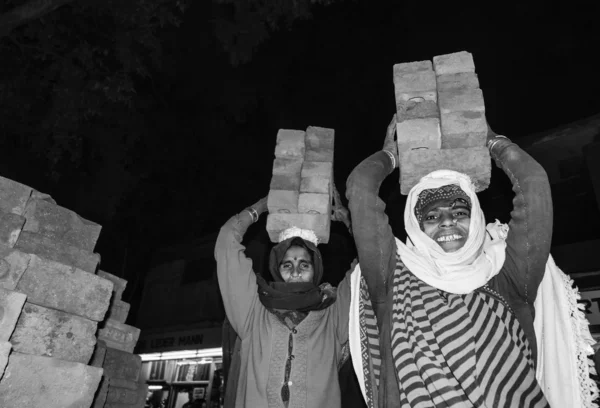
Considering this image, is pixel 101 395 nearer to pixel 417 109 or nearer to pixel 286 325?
pixel 286 325

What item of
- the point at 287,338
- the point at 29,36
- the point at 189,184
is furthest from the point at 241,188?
the point at 287,338

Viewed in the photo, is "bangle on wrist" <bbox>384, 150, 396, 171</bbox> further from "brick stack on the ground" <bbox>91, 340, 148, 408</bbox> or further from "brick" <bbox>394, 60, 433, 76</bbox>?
"brick stack on the ground" <bbox>91, 340, 148, 408</bbox>

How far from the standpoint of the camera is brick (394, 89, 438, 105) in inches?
105

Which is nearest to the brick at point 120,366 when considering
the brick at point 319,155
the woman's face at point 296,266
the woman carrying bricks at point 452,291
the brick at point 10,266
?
the brick at point 10,266

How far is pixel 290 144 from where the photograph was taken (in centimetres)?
342

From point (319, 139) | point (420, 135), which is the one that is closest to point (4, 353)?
point (319, 139)

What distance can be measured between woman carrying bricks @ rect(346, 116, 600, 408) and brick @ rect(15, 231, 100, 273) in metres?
2.02

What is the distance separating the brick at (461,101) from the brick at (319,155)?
40.9 inches

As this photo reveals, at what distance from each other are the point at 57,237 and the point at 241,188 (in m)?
11.7

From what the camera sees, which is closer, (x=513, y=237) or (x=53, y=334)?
(x=513, y=237)

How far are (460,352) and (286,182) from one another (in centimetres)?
188

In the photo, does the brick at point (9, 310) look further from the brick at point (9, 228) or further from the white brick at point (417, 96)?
the white brick at point (417, 96)

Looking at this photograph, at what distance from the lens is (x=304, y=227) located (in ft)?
10.1

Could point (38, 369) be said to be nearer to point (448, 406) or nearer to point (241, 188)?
point (448, 406)
